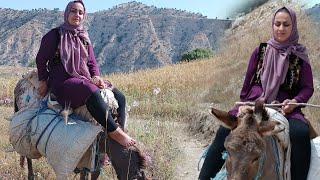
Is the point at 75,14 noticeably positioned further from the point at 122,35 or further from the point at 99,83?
the point at 122,35

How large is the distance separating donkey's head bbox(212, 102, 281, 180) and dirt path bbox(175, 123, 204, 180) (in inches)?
167

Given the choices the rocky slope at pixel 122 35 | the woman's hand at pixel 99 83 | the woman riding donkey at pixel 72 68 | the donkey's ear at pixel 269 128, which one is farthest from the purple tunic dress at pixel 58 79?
the rocky slope at pixel 122 35

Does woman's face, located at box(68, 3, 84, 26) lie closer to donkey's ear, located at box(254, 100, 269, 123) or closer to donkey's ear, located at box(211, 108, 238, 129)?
donkey's ear, located at box(211, 108, 238, 129)

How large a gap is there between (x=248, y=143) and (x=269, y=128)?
16cm

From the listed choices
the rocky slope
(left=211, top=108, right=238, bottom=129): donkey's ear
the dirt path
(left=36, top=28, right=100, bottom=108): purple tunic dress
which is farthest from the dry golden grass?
the rocky slope

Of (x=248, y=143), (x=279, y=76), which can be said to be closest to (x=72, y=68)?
(x=279, y=76)

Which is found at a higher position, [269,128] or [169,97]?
[269,128]

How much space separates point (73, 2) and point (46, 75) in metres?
0.79

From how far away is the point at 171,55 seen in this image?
97.2m

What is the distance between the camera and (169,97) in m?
15.9

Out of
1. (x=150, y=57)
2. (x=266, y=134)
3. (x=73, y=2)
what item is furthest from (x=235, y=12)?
(x=150, y=57)

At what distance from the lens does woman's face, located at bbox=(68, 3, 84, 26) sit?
18.5ft

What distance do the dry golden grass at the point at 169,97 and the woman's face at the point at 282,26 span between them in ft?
5.96

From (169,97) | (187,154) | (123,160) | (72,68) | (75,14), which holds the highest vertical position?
(75,14)
